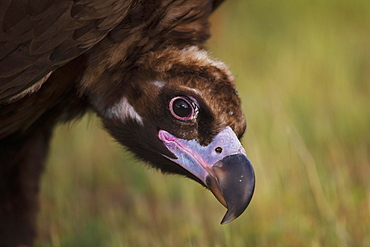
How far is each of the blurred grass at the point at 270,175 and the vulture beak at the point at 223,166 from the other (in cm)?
41

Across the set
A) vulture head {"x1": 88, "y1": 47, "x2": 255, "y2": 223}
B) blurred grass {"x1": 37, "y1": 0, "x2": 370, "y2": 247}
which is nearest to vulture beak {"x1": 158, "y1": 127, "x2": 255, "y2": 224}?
vulture head {"x1": 88, "y1": 47, "x2": 255, "y2": 223}

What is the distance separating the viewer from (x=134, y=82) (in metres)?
2.66

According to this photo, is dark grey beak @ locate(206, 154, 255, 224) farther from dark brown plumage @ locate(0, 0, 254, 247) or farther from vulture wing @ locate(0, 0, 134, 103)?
vulture wing @ locate(0, 0, 134, 103)

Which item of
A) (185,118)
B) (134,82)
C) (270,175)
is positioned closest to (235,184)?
(185,118)

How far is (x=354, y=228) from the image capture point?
123 inches

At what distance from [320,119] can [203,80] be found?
68.7 inches

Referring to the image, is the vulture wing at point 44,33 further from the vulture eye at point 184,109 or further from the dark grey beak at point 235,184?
the dark grey beak at point 235,184

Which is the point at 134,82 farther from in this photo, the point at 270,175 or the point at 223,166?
the point at 270,175

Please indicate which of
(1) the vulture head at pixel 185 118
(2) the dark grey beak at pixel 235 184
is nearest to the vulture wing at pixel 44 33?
(1) the vulture head at pixel 185 118

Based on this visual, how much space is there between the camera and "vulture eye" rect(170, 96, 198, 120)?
252 centimetres

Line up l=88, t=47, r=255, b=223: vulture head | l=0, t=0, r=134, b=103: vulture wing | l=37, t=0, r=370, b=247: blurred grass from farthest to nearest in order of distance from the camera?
1. l=37, t=0, r=370, b=247: blurred grass
2. l=88, t=47, r=255, b=223: vulture head
3. l=0, t=0, r=134, b=103: vulture wing

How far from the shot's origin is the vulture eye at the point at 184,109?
8.26 feet

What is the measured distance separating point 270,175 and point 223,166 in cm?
122

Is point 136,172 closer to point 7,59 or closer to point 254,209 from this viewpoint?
point 254,209
